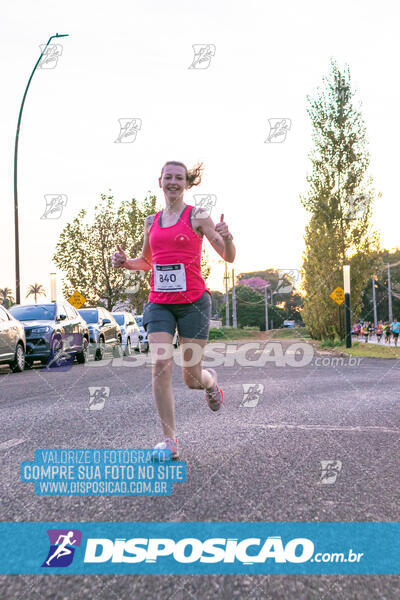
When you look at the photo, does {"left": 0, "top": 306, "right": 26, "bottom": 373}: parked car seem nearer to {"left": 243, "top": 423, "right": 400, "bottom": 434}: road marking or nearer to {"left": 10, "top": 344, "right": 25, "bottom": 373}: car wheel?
{"left": 10, "top": 344, "right": 25, "bottom": 373}: car wheel

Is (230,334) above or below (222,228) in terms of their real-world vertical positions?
below

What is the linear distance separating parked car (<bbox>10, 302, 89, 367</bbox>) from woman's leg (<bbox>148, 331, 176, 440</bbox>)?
465 inches

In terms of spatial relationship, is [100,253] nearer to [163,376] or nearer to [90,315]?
[90,315]

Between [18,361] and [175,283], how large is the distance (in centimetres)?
1084

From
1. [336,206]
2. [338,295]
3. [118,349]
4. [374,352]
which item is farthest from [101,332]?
[336,206]

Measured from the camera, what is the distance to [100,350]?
785 inches

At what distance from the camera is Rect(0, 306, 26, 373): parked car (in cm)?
1341

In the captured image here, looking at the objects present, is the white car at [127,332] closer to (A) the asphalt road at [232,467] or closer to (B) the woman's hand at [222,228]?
(A) the asphalt road at [232,467]

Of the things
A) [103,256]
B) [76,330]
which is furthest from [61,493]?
[103,256]

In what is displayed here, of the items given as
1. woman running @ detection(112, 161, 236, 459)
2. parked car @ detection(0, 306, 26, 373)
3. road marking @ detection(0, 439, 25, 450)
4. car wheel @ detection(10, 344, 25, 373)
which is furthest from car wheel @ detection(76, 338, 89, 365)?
woman running @ detection(112, 161, 236, 459)

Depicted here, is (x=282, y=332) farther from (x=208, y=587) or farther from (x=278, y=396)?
(x=208, y=587)

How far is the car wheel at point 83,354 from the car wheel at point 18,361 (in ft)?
10.3

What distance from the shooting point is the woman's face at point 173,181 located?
14.5ft

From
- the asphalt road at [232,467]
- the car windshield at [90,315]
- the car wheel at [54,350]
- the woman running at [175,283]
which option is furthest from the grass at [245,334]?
the woman running at [175,283]
